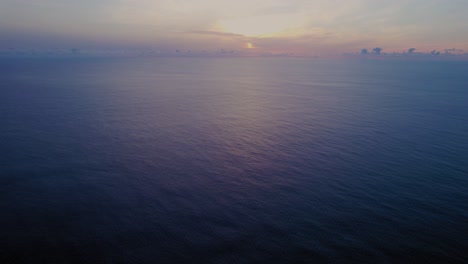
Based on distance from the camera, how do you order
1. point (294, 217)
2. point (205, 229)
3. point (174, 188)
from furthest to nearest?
1. point (174, 188)
2. point (294, 217)
3. point (205, 229)

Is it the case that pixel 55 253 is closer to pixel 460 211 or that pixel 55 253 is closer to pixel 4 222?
pixel 4 222

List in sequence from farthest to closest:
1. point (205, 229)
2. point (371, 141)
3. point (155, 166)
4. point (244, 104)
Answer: point (244, 104) → point (371, 141) → point (155, 166) → point (205, 229)

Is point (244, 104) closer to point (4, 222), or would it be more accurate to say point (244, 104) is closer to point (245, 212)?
point (245, 212)

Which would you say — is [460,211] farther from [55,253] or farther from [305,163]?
[55,253]

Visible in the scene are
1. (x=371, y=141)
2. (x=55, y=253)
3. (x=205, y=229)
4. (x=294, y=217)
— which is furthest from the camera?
(x=371, y=141)

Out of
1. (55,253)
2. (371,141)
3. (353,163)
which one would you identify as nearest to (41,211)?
(55,253)

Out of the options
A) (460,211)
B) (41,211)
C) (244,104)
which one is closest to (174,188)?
(41,211)

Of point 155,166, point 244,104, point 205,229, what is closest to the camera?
point 205,229

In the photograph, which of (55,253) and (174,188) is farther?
(174,188)

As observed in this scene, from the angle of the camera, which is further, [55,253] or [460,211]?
[460,211]
